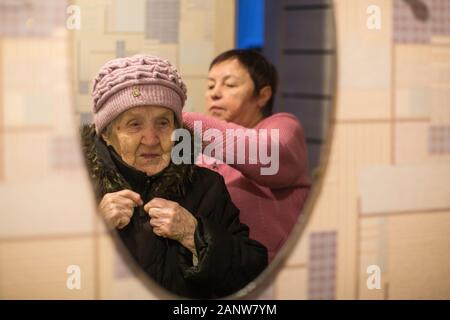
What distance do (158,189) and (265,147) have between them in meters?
0.21

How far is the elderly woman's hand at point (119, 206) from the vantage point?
3.67 feet

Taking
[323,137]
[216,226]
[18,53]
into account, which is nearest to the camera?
[18,53]

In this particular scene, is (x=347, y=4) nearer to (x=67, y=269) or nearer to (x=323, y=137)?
(x=323, y=137)

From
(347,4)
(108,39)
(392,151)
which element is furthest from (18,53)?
(392,151)

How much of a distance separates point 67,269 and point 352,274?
555 millimetres

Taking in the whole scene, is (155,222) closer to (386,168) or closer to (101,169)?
(101,169)

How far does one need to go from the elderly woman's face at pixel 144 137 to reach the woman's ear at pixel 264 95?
17 centimetres

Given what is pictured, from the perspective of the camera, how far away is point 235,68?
1194 mm

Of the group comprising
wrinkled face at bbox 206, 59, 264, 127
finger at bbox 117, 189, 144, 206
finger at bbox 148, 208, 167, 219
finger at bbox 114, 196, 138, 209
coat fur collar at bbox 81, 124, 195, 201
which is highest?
wrinkled face at bbox 206, 59, 264, 127

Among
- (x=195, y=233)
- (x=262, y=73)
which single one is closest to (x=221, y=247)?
(x=195, y=233)

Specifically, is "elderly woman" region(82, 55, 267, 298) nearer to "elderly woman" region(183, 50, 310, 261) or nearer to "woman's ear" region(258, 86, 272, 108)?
"elderly woman" region(183, 50, 310, 261)

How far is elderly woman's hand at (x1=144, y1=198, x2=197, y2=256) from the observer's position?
3.74 feet

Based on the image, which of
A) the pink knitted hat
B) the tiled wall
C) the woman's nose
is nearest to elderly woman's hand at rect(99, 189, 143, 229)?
the pink knitted hat

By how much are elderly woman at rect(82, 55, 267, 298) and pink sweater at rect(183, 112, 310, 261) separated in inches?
0.9
